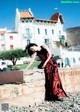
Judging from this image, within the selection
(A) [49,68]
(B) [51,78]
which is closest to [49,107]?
(B) [51,78]

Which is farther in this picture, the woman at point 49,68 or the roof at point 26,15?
the roof at point 26,15

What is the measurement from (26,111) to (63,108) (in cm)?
A: 112

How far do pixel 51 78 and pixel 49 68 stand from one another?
317 millimetres

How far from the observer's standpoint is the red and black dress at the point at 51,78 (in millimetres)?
9164

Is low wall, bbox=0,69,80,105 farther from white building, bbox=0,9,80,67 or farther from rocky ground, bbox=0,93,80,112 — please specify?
white building, bbox=0,9,80,67

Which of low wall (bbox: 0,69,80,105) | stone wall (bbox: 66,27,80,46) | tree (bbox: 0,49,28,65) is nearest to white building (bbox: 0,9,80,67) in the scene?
stone wall (bbox: 66,27,80,46)

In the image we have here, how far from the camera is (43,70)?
1011 cm

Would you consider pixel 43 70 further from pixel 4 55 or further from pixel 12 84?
pixel 4 55

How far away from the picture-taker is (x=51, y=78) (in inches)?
365

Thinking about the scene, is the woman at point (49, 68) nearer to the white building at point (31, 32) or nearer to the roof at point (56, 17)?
the white building at point (31, 32)

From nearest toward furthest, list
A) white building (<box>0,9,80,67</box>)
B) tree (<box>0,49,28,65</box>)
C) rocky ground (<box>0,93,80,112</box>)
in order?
rocky ground (<box>0,93,80,112</box>)
tree (<box>0,49,28,65</box>)
white building (<box>0,9,80,67</box>)

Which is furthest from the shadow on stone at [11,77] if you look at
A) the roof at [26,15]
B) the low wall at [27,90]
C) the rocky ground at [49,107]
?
the roof at [26,15]

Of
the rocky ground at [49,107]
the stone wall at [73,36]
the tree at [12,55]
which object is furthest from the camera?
the stone wall at [73,36]

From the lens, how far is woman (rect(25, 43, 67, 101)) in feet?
29.8
